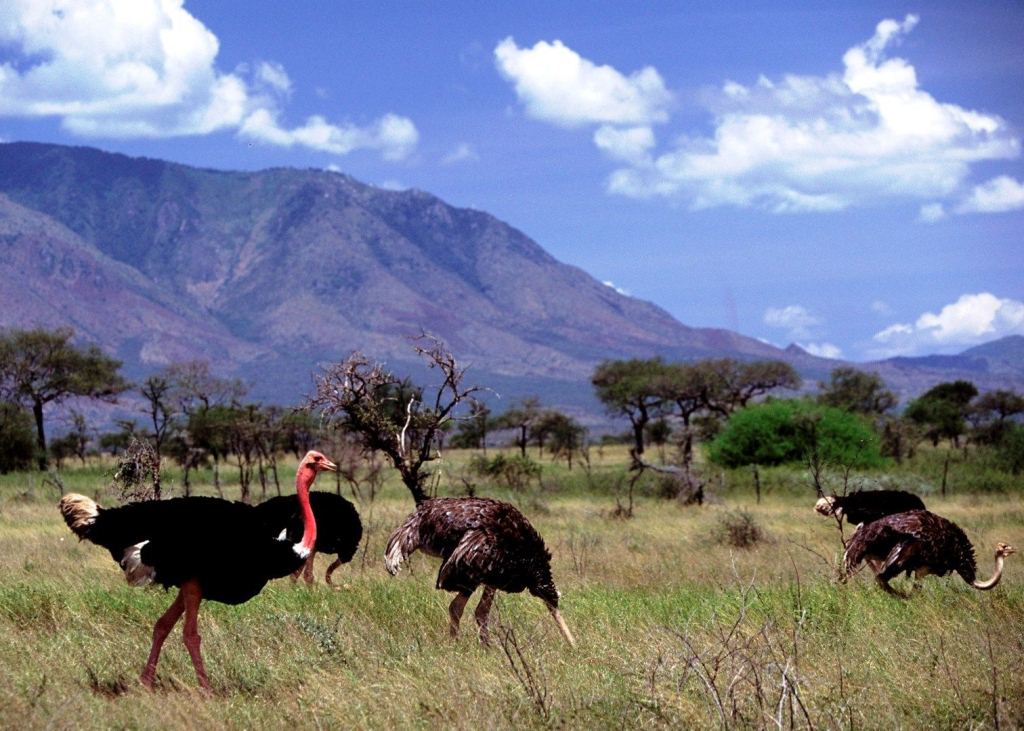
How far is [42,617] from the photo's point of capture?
9.47m

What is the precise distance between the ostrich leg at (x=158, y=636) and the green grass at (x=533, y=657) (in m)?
0.15

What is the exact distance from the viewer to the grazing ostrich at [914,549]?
1033cm

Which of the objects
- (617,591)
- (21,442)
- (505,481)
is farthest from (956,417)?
(617,591)

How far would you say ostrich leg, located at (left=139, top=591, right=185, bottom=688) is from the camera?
23.9ft

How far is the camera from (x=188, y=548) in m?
7.57

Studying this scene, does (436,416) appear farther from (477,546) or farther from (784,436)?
(784,436)

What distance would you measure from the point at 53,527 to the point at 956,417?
4962cm

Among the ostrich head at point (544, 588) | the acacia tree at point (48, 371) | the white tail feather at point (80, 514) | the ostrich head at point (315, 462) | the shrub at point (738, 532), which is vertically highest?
the acacia tree at point (48, 371)

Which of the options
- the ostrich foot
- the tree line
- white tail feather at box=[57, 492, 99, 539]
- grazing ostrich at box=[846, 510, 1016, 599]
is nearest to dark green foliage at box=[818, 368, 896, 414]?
the tree line

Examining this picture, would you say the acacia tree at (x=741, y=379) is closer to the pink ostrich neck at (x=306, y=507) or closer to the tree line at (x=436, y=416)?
the tree line at (x=436, y=416)

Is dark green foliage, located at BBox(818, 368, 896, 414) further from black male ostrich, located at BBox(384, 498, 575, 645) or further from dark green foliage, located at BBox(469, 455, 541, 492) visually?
black male ostrich, located at BBox(384, 498, 575, 645)

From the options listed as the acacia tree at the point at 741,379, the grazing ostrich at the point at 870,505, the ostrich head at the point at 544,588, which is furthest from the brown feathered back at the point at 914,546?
the acacia tree at the point at 741,379

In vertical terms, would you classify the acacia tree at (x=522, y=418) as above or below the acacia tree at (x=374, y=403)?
below

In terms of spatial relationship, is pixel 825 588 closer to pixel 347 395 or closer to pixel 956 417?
pixel 347 395
